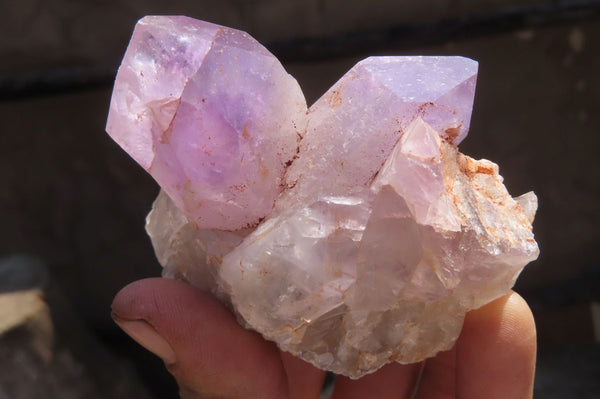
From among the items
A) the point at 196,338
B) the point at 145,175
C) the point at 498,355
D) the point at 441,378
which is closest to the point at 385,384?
the point at 441,378

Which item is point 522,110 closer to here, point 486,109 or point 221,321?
point 486,109

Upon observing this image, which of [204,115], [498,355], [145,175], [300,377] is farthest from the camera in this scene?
[145,175]

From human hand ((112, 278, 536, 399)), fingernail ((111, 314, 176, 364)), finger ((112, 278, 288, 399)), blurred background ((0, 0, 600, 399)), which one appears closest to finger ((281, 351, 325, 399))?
human hand ((112, 278, 536, 399))

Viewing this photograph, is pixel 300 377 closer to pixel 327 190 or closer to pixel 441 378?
pixel 441 378

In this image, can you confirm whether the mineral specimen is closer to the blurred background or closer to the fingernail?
the fingernail

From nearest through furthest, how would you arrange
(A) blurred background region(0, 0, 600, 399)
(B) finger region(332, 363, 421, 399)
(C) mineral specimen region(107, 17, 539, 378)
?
(C) mineral specimen region(107, 17, 539, 378)
(B) finger region(332, 363, 421, 399)
(A) blurred background region(0, 0, 600, 399)

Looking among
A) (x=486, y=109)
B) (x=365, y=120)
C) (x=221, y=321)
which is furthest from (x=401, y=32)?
(x=221, y=321)
